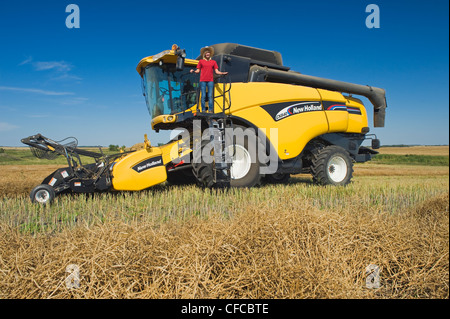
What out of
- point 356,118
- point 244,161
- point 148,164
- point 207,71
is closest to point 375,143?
point 356,118

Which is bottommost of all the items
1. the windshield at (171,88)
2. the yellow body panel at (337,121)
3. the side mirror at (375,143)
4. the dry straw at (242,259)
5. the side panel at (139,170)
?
the dry straw at (242,259)

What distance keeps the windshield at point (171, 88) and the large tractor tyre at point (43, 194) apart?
2552mm

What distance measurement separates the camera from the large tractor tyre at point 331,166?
312 inches

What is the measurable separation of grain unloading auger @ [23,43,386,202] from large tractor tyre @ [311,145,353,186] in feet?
0.08

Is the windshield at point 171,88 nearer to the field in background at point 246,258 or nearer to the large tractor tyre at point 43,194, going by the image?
the large tractor tyre at point 43,194

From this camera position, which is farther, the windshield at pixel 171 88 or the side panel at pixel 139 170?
the windshield at pixel 171 88

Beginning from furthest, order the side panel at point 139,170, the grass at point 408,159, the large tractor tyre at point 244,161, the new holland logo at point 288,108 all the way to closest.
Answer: the grass at point 408,159
the new holland logo at point 288,108
the large tractor tyre at point 244,161
the side panel at point 139,170

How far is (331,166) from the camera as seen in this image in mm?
8445

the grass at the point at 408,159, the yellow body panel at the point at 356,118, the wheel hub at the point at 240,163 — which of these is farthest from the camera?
the grass at the point at 408,159

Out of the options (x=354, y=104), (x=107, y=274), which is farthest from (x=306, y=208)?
(x=354, y=104)

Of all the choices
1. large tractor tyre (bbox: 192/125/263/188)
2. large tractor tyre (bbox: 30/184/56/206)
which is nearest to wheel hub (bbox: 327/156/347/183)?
large tractor tyre (bbox: 192/125/263/188)

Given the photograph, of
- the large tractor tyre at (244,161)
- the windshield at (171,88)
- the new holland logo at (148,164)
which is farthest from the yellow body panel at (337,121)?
the new holland logo at (148,164)

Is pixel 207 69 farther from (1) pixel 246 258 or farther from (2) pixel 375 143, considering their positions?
(2) pixel 375 143

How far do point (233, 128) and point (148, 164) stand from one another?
73.5 inches
